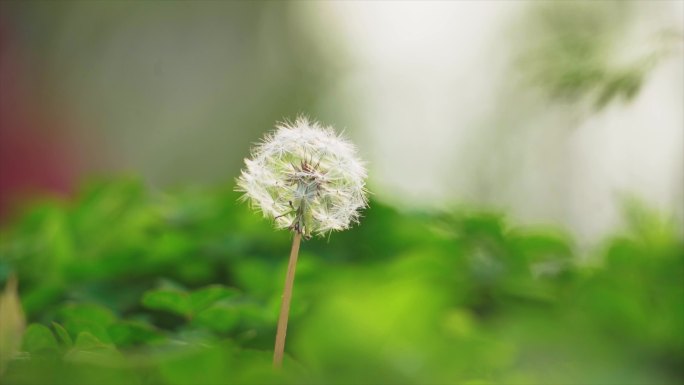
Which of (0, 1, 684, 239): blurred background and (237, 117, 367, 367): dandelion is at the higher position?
(0, 1, 684, 239): blurred background

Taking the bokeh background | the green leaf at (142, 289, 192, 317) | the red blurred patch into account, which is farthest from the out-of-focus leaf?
the red blurred patch

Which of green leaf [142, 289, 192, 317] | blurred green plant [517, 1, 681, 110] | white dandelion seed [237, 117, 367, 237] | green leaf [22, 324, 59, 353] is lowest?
green leaf [22, 324, 59, 353]

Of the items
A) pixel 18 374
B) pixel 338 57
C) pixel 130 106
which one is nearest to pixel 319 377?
pixel 18 374

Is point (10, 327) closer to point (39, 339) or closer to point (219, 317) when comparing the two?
point (39, 339)

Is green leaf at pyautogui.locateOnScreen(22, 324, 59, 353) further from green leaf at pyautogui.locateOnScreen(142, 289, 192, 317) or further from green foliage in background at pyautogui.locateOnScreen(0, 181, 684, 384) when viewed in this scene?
green leaf at pyautogui.locateOnScreen(142, 289, 192, 317)

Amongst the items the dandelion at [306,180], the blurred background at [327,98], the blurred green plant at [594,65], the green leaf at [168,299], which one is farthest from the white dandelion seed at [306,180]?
the blurred background at [327,98]

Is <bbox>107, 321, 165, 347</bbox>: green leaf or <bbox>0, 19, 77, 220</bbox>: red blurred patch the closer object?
<bbox>107, 321, 165, 347</bbox>: green leaf

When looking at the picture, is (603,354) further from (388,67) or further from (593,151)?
(388,67)
